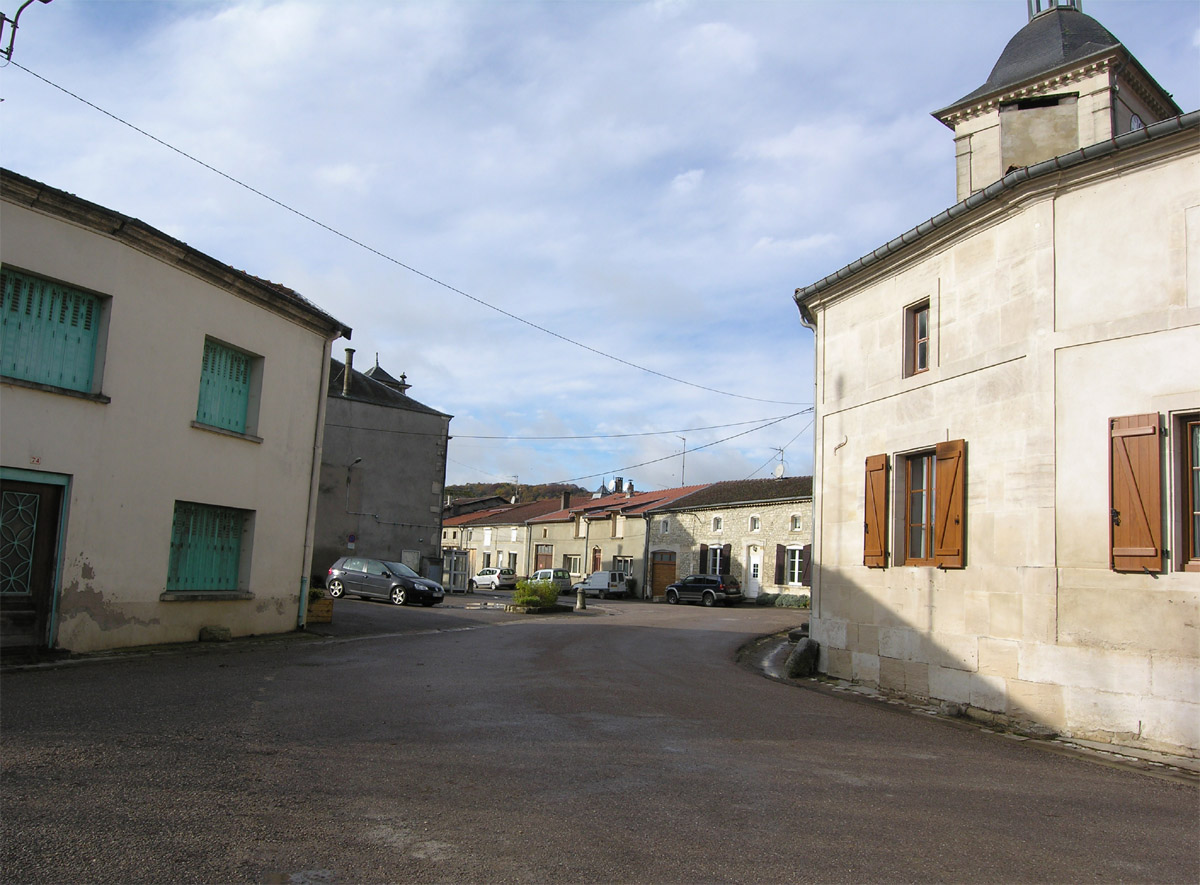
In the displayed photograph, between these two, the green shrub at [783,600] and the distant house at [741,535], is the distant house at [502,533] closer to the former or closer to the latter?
the distant house at [741,535]

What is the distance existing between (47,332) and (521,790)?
9.02 m

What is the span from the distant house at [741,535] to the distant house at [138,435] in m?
26.1

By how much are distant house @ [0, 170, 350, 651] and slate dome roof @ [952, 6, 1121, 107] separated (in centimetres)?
1230

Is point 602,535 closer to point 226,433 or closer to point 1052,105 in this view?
point 226,433

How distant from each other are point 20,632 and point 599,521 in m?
40.4

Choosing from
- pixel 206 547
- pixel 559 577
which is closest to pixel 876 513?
pixel 206 547

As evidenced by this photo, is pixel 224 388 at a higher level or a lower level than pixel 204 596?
higher

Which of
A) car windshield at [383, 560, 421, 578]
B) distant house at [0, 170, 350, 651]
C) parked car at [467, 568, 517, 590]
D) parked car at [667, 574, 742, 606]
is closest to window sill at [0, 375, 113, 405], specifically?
distant house at [0, 170, 350, 651]

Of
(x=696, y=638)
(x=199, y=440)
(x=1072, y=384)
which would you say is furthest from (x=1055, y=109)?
(x=199, y=440)

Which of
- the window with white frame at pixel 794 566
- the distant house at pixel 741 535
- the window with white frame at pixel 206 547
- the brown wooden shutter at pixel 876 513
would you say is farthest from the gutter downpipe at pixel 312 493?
the window with white frame at pixel 794 566

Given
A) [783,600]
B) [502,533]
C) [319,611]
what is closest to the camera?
[319,611]

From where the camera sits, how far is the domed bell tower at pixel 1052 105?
12.8m

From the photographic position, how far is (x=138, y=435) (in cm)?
1178

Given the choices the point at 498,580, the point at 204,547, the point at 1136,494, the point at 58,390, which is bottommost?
the point at 498,580
